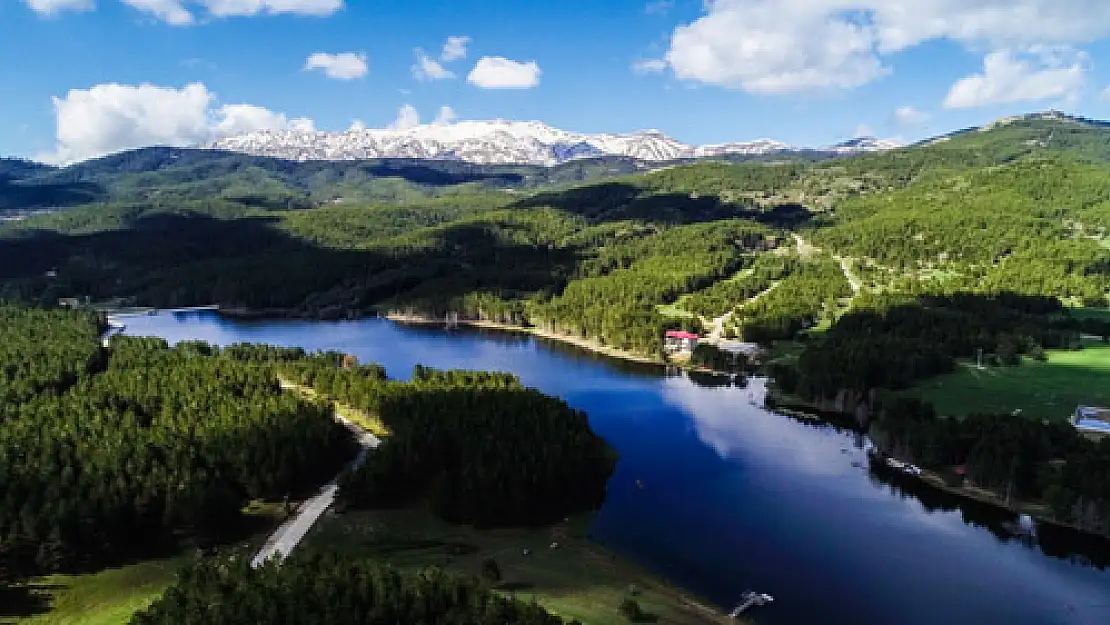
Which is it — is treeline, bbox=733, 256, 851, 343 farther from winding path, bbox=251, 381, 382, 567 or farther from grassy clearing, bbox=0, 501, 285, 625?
grassy clearing, bbox=0, 501, 285, 625

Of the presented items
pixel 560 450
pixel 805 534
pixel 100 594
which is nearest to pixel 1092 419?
pixel 805 534

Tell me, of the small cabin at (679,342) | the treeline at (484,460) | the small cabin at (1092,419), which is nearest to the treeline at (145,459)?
the treeline at (484,460)

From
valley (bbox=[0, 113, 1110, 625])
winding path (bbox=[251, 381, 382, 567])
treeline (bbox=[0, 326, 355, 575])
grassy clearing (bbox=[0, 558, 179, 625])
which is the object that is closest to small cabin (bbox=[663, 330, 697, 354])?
valley (bbox=[0, 113, 1110, 625])

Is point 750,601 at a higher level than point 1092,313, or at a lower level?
lower

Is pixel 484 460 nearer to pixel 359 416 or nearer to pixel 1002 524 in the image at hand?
pixel 359 416

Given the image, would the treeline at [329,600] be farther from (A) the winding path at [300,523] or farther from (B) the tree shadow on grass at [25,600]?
(B) the tree shadow on grass at [25,600]
